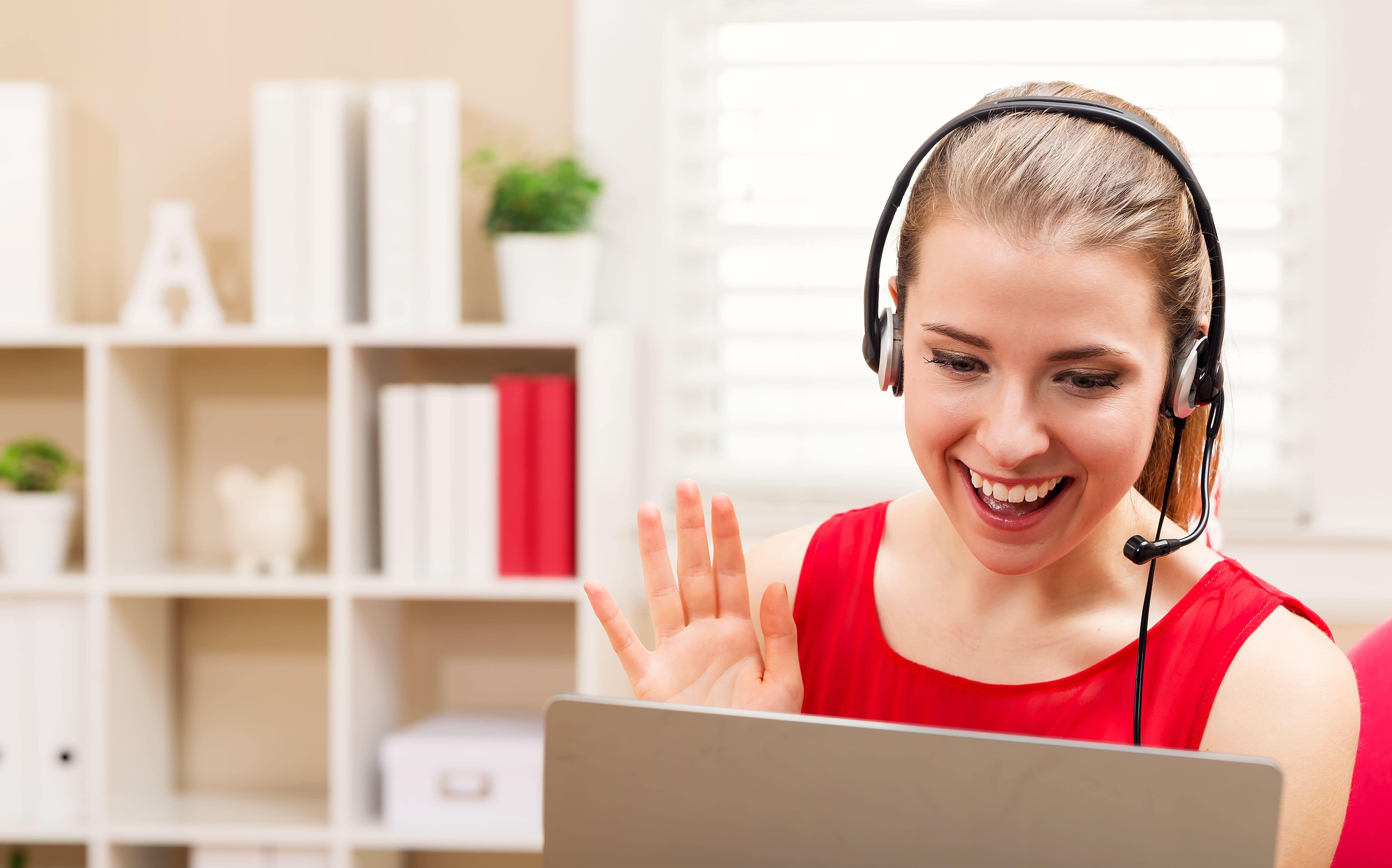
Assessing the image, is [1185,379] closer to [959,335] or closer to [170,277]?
[959,335]

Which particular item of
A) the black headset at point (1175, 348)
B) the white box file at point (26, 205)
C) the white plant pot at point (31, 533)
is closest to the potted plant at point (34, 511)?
the white plant pot at point (31, 533)

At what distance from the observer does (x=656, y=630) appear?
2.96ft

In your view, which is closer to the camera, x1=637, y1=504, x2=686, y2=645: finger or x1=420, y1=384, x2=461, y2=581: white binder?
x1=637, y1=504, x2=686, y2=645: finger

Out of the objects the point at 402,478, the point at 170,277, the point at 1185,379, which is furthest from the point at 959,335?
the point at 170,277

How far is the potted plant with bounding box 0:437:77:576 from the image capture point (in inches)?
72.6

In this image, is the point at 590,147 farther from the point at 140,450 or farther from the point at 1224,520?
the point at 1224,520

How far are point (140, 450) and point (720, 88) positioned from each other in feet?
4.08

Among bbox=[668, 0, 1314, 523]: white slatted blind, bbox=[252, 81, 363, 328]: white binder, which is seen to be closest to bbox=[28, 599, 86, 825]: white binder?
bbox=[252, 81, 363, 328]: white binder

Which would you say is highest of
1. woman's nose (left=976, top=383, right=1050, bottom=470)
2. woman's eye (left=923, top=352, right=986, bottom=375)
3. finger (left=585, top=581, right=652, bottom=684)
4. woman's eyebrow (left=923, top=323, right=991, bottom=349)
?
woman's eyebrow (left=923, top=323, right=991, bottom=349)

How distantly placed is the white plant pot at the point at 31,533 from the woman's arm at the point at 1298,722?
1.82 metres

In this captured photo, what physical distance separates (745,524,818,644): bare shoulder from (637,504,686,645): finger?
0.64 ft

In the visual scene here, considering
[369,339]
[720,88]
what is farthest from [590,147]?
[369,339]

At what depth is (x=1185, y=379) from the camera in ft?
2.59

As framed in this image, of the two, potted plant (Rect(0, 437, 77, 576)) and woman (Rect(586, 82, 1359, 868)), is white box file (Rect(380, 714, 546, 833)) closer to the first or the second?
potted plant (Rect(0, 437, 77, 576))
